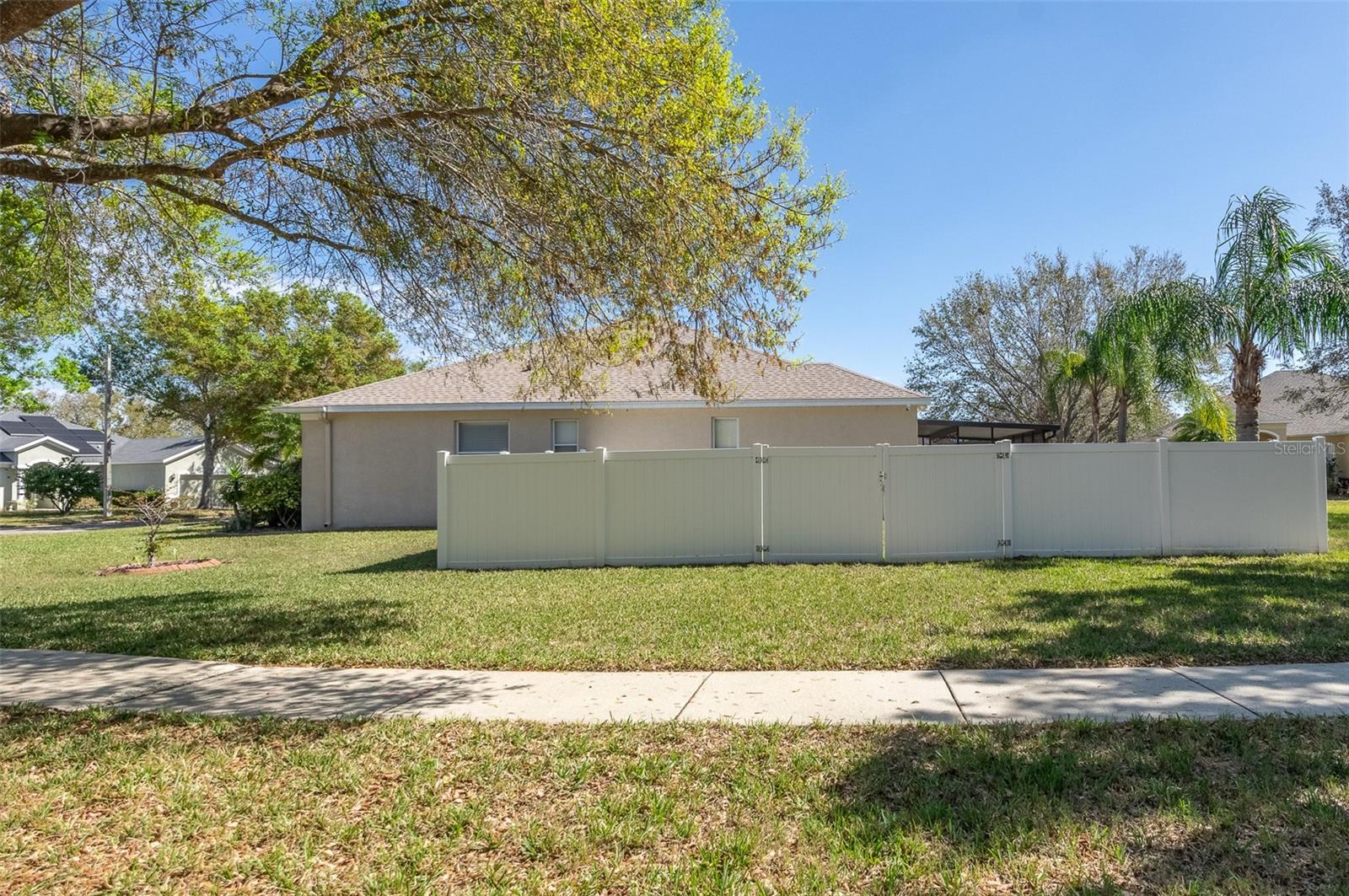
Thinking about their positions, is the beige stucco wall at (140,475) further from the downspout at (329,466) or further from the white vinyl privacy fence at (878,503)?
the white vinyl privacy fence at (878,503)

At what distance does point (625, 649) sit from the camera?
6387 millimetres

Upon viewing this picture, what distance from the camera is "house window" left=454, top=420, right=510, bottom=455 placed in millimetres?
18047

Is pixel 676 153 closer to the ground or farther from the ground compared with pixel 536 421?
farther from the ground

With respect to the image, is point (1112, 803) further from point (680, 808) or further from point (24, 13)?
point (24, 13)

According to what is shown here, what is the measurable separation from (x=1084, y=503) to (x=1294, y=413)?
29.7 meters

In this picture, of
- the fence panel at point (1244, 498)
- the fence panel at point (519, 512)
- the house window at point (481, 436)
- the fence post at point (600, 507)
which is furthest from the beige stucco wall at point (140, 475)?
the fence panel at point (1244, 498)

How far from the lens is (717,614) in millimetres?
7641

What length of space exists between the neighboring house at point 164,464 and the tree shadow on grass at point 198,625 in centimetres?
3740

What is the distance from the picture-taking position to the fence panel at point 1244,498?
437 inches

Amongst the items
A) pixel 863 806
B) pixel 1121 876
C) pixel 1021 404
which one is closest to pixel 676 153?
pixel 863 806

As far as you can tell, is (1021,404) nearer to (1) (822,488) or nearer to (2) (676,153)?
(1) (822,488)

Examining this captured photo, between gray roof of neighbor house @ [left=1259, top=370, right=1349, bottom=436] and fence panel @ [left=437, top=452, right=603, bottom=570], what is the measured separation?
30651 millimetres

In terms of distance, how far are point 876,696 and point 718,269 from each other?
3828 mm

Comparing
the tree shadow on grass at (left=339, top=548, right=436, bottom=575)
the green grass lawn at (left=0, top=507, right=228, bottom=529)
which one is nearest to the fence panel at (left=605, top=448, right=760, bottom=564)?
the tree shadow on grass at (left=339, top=548, right=436, bottom=575)
